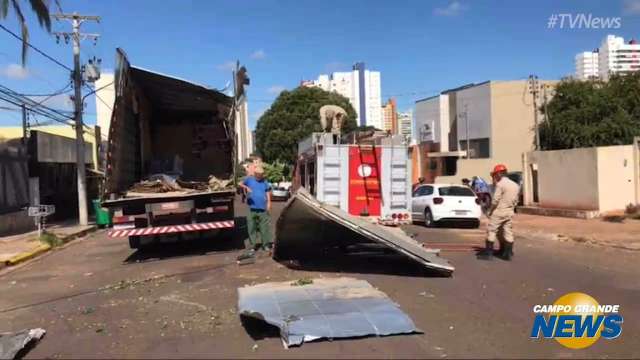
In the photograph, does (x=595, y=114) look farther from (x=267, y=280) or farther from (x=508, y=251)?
(x=267, y=280)

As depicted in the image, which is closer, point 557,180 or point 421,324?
Result: point 421,324

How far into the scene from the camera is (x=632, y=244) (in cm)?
1328

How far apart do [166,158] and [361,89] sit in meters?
52.6

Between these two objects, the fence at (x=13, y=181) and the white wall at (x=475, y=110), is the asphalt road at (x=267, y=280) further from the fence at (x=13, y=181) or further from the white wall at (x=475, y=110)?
the white wall at (x=475, y=110)

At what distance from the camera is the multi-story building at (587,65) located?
39.2 meters

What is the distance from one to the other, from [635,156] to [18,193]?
20.8 metres

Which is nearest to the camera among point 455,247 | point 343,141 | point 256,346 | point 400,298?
point 256,346

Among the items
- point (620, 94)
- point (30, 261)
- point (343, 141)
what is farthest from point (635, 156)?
point (30, 261)

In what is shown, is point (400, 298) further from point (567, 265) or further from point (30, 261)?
point (30, 261)

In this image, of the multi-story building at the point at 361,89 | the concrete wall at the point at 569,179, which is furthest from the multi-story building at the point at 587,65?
the multi-story building at the point at 361,89

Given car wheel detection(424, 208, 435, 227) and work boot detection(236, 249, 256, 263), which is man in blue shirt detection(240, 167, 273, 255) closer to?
work boot detection(236, 249, 256, 263)

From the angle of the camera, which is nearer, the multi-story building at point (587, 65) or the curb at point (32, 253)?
the curb at point (32, 253)

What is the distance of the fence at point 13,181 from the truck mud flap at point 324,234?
12683 millimetres

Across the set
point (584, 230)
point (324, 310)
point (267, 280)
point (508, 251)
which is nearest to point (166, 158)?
point (267, 280)
